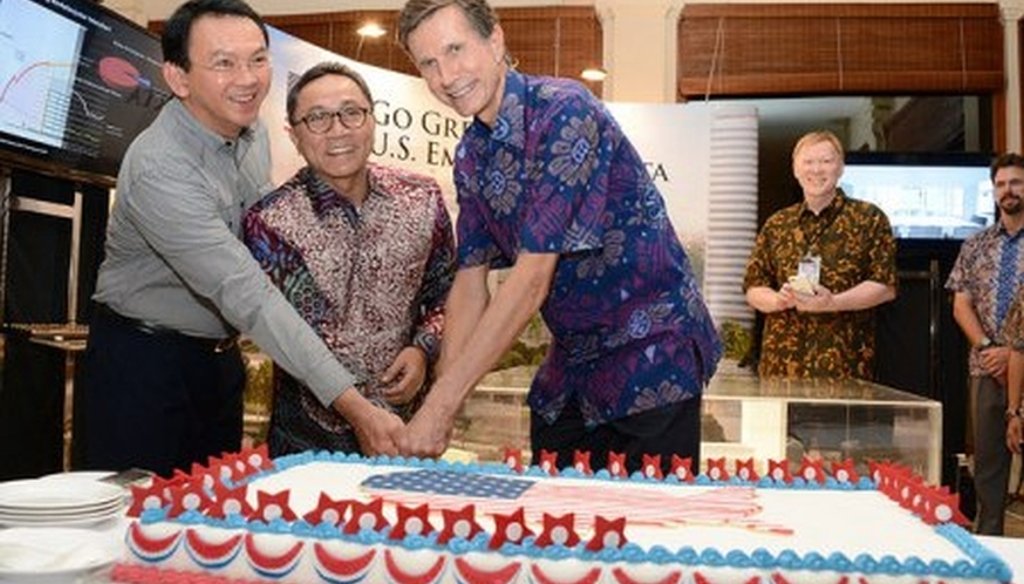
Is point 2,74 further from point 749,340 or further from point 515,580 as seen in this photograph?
point 749,340

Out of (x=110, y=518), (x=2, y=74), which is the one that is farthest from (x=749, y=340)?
(x=110, y=518)

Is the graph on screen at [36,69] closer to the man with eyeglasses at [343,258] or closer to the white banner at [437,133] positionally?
the white banner at [437,133]

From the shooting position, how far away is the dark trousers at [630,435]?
5.48 feet

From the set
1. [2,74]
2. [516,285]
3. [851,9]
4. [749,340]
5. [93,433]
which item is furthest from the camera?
[851,9]

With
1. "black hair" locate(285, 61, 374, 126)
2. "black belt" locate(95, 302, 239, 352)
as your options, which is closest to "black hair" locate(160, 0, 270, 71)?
"black hair" locate(285, 61, 374, 126)

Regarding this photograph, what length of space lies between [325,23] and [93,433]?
489cm

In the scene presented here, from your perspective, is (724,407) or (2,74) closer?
(724,407)

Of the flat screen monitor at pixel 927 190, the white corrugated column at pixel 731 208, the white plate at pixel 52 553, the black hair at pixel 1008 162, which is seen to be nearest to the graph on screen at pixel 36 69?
the white plate at pixel 52 553

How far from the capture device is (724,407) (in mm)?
2535

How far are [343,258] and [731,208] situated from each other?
3671mm

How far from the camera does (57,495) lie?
3.87ft

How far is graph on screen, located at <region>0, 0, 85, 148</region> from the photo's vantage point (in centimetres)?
296

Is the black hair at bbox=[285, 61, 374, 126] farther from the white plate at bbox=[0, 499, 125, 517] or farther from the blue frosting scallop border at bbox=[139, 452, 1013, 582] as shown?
the blue frosting scallop border at bbox=[139, 452, 1013, 582]

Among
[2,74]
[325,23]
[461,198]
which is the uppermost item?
[325,23]
